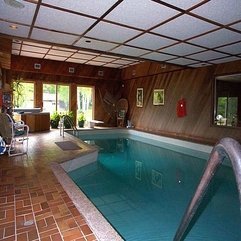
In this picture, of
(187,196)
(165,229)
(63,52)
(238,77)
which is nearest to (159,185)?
(187,196)

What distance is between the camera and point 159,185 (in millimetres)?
4320

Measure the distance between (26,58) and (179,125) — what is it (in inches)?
288

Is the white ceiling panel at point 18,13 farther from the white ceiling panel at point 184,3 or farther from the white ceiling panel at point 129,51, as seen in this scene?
the white ceiling panel at point 129,51

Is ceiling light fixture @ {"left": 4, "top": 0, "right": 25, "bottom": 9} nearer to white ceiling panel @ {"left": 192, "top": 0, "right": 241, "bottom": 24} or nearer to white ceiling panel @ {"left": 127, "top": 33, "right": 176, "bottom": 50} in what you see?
white ceiling panel @ {"left": 127, "top": 33, "right": 176, "bottom": 50}

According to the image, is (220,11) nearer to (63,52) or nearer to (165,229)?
(165,229)

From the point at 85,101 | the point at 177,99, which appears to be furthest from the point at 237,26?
the point at 85,101

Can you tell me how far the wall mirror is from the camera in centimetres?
712

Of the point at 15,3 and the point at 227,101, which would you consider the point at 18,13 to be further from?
the point at 227,101

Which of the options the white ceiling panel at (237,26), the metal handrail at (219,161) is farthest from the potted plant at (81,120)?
the metal handrail at (219,161)

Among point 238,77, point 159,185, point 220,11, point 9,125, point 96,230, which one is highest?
point 220,11

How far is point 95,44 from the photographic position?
18.5 feet

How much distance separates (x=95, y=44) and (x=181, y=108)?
4.65 metres

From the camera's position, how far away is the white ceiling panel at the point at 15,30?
436 cm

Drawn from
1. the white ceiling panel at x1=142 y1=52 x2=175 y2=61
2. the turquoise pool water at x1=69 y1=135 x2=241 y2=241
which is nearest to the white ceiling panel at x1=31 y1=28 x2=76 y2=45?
the white ceiling panel at x1=142 y1=52 x2=175 y2=61
